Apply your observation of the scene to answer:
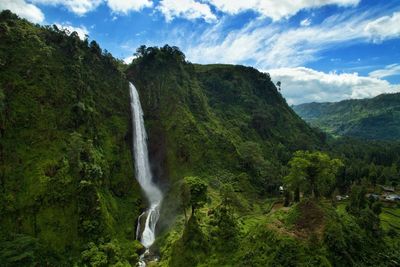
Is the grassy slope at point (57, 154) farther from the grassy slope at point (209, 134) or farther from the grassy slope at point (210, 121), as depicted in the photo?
the grassy slope at point (210, 121)

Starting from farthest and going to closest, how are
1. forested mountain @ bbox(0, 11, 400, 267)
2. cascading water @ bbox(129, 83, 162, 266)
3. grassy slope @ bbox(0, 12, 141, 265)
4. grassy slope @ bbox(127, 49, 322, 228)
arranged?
grassy slope @ bbox(127, 49, 322, 228)
cascading water @ bbox(129, 83, 162, 266)
grassy slope @ bbox(0, 12, 141, 265)
forested mountain @ bbox(0, 11, 400, 267)

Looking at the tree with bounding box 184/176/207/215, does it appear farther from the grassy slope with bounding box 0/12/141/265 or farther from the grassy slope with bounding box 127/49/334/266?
the grassy slope with bounding box 0/12/141/265

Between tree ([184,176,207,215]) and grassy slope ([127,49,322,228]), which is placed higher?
grassy slope ([127,49,322,228])

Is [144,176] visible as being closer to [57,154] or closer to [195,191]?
[57,154]

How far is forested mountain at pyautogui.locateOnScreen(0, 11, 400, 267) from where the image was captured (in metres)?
43.8

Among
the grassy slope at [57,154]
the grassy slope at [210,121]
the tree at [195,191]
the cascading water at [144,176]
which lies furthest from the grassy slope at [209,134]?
the grassy slope at [57,154]

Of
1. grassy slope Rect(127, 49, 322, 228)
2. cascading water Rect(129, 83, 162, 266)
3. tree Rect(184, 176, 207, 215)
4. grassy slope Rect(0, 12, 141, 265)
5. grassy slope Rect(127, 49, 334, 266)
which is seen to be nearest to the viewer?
grassy slope Rect(0, 12, 141, 265)

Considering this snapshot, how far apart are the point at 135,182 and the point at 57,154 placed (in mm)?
20537

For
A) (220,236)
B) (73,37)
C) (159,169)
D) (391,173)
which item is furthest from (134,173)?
(391,173)

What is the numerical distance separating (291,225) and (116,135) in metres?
47.4

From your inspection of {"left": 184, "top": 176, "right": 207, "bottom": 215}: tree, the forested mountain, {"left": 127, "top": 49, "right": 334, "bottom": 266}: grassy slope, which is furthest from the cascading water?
{"left": 184, "top": 176, "right": 207, "bottom": 215}: tree

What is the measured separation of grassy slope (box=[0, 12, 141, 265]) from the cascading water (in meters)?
2.53

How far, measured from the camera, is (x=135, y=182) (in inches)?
2758

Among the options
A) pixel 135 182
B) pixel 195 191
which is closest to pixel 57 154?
pixel 135 182
